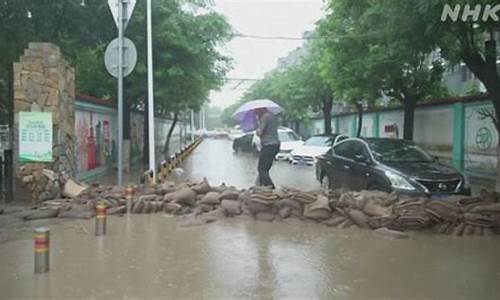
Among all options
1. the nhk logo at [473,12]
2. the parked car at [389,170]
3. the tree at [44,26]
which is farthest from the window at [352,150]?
the tree at [44,26]

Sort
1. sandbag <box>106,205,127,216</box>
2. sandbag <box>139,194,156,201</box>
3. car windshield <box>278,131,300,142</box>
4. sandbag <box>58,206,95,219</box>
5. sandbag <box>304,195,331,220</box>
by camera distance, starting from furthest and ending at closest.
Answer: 1. car windshield <box>278,131,300,142</box>
2. sandbag <box>139,194,156,201</box>
3. sandbag <box>106,205,127,216</box>
4. sandbag <box>58,206,95,219</box>
5. sandbag <box>304,195,331,220</box>

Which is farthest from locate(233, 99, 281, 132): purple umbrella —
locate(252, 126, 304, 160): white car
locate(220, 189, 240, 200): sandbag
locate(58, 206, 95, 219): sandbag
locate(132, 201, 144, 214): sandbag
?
locate(252, 126, 304, 160): white car

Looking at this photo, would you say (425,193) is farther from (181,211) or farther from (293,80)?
(293,80)

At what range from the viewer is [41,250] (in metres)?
5.67

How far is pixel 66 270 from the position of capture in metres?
5.87

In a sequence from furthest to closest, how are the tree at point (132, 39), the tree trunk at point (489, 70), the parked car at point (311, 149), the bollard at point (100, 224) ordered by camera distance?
the parked car at point (311, 149)
the tree at point (132, 39)
the tree trunk at point (489, 70)
the bollard at point (100, 224)

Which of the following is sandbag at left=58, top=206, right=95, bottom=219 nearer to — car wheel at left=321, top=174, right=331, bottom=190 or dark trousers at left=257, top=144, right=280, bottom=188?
dark trousers at left=257, top=144, right=280, bottom=188

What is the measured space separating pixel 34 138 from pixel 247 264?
232 inches

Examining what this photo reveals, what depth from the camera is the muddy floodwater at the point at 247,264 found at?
5266 millimetres

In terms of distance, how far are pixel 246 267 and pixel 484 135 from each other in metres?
12.4

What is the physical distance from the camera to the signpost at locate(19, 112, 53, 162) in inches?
410

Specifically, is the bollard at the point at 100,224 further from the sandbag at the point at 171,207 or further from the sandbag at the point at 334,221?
the sandbag at the point at 334,221

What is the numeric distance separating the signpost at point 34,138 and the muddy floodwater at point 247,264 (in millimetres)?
2461

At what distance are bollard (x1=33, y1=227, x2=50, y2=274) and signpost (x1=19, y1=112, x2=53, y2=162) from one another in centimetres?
503
